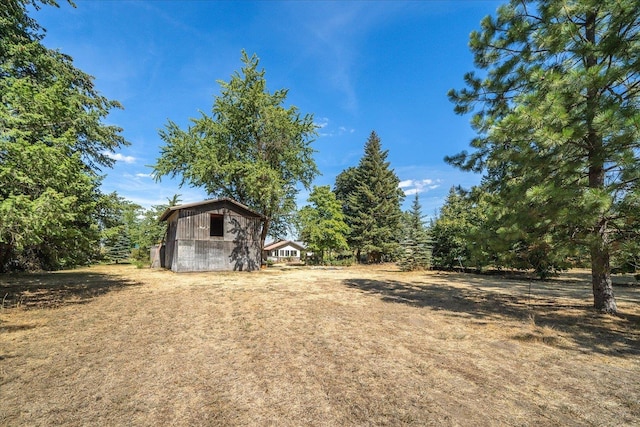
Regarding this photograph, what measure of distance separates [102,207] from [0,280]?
21.4 feet

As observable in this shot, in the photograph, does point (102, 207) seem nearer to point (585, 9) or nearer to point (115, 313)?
point (115, 313)

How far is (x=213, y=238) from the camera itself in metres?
19.2

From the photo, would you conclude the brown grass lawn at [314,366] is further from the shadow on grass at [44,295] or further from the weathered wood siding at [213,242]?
the weathered wood siding at [213,242]

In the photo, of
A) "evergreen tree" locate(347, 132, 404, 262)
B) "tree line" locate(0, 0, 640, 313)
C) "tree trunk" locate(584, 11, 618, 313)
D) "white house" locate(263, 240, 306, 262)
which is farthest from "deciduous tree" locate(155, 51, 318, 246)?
"white house" locate(263, 240, 306, 262)

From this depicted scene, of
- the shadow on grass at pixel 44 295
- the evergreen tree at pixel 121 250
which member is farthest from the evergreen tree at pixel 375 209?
the evergreen tree at pixel 121 250

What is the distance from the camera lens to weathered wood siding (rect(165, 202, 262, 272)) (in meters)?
18.2

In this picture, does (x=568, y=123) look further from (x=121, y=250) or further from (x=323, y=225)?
(x=121, y=250)

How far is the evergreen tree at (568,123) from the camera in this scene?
5.36 m

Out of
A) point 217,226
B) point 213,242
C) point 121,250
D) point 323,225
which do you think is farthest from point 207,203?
point 121,250

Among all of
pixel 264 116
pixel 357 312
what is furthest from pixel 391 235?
pixel 357 312

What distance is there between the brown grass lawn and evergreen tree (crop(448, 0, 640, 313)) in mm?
2338

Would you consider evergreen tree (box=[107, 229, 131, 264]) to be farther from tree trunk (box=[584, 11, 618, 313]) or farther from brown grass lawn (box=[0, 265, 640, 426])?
tree trunk (box=[584, 11, 618, 313])

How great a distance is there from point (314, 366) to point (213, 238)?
665 inches

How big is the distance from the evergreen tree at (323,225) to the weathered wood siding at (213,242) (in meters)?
6.76
